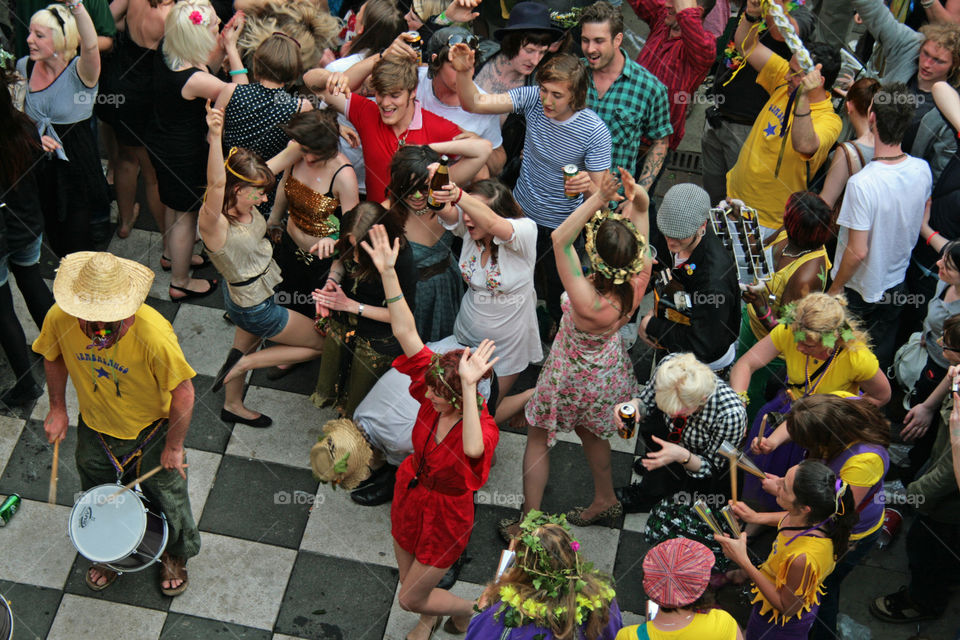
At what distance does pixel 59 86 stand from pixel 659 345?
3716mm

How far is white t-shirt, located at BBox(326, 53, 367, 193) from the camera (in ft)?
18.4

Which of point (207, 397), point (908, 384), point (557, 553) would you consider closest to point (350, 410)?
point (207, 397)

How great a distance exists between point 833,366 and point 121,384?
10.6 ft

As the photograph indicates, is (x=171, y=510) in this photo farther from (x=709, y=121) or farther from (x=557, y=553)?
(x=709, y=121)

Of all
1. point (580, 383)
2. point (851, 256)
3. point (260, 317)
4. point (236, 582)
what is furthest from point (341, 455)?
point (851, 256)

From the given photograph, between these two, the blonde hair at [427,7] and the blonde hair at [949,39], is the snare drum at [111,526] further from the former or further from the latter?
the blonde hair at [949,39]

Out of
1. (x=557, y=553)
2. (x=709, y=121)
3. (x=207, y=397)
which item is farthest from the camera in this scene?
(x=709, y=121)

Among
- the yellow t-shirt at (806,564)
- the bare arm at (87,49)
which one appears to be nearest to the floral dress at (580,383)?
the yellow t-shirt at (806,564)

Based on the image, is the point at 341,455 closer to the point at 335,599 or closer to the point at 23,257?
the point at 335,599

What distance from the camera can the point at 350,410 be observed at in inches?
213

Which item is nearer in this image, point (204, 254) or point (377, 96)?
point (377, 96)

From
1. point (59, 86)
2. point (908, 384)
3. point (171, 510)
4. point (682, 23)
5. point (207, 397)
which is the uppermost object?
point (682, 23)

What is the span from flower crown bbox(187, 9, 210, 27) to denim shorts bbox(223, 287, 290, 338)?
1.56 meters

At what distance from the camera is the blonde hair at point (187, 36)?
213 inches
